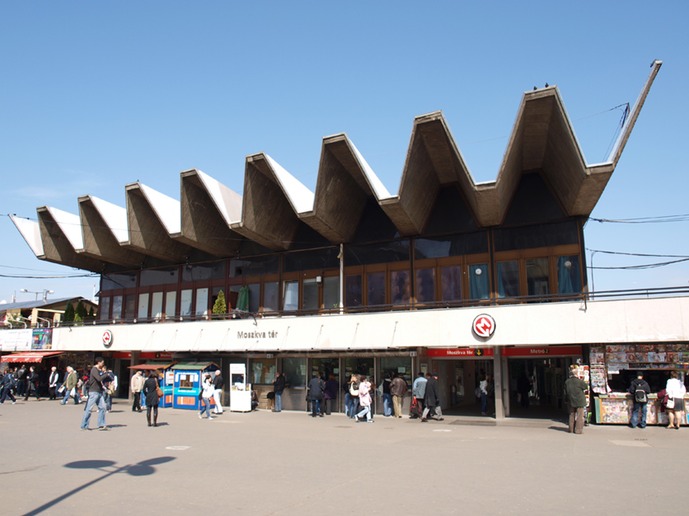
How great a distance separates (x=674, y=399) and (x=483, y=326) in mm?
5799

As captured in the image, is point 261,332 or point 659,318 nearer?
point 659,318

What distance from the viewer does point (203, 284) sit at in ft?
97.5

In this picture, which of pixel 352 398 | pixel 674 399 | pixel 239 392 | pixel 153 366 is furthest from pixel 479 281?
pixel 153 366

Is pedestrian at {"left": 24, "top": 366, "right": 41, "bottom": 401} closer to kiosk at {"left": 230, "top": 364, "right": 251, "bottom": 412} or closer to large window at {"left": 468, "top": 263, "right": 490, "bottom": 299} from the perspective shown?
kiosk at {"left": 230, "top": 364, "right": 251, "bottom": 412}

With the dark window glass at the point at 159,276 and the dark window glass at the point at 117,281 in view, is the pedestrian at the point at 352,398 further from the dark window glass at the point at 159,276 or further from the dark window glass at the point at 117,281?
the dark window glass at the point at 117,281

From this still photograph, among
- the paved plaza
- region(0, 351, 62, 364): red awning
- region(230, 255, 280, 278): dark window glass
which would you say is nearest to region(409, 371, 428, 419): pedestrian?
the paved plaza

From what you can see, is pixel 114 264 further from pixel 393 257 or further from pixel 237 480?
pixel 237 480

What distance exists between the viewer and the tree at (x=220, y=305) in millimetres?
27141

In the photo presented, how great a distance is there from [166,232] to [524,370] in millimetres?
18101

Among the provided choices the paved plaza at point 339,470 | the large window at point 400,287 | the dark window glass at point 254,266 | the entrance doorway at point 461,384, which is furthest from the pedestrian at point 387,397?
the dark window glass at point 254,266

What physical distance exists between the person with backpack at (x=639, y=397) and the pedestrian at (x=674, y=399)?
561mm

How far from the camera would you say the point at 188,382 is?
2502 centimetres

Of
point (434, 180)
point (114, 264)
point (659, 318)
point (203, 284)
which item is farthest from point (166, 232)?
point (659, 318)

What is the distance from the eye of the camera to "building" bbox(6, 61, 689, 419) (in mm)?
18922
